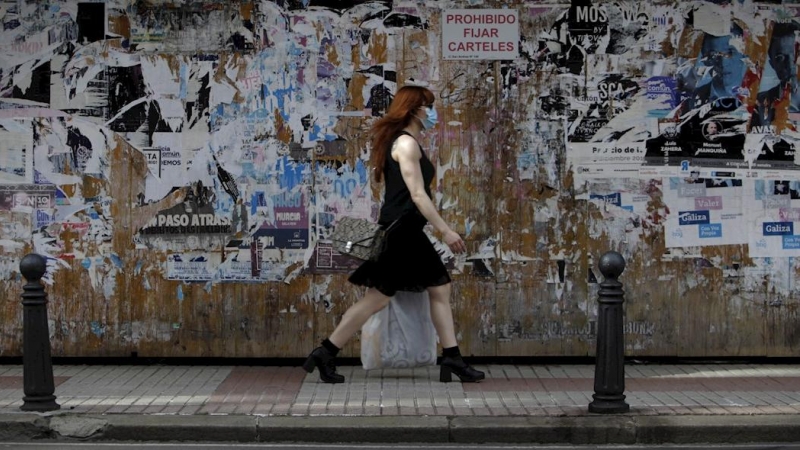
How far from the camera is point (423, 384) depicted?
840 centimetres

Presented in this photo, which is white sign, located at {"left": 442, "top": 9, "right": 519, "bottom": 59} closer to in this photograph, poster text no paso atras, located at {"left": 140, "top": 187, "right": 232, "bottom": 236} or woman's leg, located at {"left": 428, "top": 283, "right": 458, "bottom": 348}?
woman's leg, located at {"left": 428, "top": 283, "right": 458, "bottom": 348}

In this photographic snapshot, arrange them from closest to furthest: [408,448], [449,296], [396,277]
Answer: [408,448], [396,277], [449,296]

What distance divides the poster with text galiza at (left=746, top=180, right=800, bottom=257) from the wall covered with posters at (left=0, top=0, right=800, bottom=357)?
0.14 feet

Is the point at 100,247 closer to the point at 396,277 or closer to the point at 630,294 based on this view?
the point at 396,277

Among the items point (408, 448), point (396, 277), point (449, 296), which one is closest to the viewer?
point (408, 448)

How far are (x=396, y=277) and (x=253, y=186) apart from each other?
1616mm

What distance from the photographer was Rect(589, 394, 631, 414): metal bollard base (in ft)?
23.9

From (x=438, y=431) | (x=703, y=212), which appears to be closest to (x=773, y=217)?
(x=703, y=212)

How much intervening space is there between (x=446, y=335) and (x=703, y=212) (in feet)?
7.86

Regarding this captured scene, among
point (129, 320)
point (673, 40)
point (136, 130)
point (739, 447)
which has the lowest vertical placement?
point (739, 447)

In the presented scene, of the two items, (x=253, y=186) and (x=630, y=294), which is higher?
(x=253, y=186)

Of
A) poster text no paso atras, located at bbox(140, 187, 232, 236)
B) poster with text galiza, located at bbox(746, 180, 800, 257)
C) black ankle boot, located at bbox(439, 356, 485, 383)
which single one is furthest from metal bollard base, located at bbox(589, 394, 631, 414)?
poster text no paso atras, located at bbox(140, 187, 232, 236)

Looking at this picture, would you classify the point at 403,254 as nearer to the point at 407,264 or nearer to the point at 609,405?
the point at 407,264

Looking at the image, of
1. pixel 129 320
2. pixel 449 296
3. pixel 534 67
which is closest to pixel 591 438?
pixel 449 296
